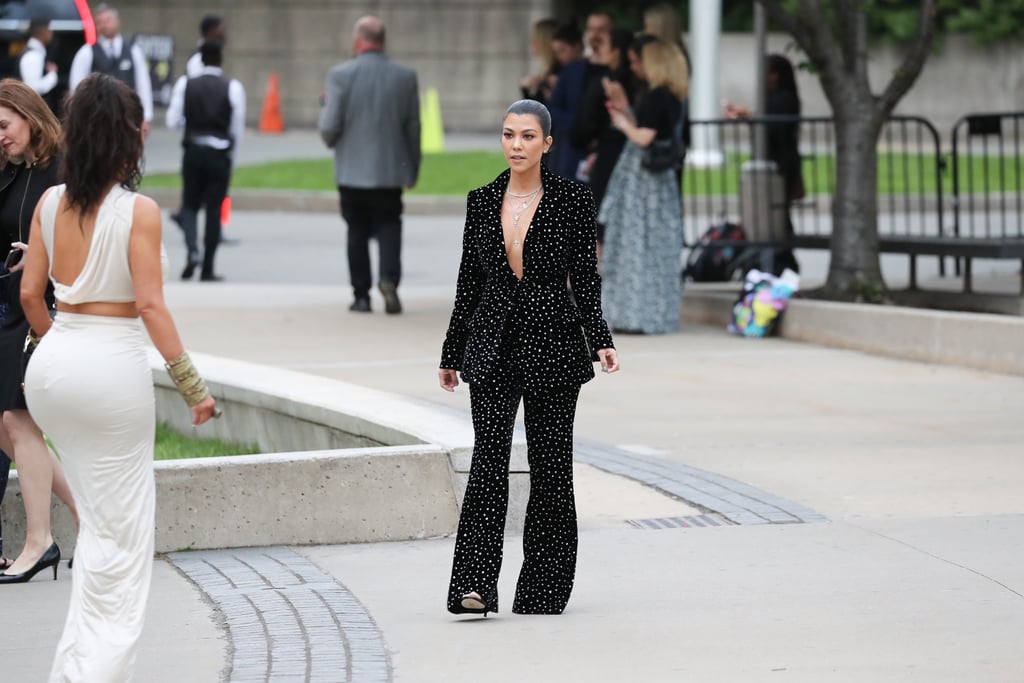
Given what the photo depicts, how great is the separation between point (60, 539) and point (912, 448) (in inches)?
153

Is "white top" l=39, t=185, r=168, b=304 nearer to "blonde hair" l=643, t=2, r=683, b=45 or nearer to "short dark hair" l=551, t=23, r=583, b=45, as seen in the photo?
"blonde hair" l=643, t=2, r=683, b=45

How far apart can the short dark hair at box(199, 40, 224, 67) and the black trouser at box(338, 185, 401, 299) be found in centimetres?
299

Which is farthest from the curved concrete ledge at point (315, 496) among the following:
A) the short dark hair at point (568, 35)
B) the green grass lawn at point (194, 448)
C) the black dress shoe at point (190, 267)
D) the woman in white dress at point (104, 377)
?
the black dress shoe at point (190, 267)

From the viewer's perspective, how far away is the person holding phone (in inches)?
239

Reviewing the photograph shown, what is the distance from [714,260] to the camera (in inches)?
563

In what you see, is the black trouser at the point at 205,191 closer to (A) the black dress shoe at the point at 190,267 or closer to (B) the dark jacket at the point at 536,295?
(A) the black dress shoe at the point at 190,267

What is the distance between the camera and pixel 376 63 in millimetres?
13422

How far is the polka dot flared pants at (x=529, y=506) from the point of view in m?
5.66

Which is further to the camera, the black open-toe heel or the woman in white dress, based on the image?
the black open-toe heel

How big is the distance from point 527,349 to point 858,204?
7562mm

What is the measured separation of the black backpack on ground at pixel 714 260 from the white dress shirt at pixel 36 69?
5484 millimetres

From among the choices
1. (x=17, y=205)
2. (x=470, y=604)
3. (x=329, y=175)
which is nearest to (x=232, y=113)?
(x=329, y=175)

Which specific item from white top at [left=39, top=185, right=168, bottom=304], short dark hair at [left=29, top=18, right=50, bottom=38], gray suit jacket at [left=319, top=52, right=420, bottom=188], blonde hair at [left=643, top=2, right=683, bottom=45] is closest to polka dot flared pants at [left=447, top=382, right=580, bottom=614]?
white top at [left=39, top=185, right=168, bottom=304]

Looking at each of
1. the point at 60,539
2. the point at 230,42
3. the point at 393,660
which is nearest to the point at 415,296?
the point at 60,539
